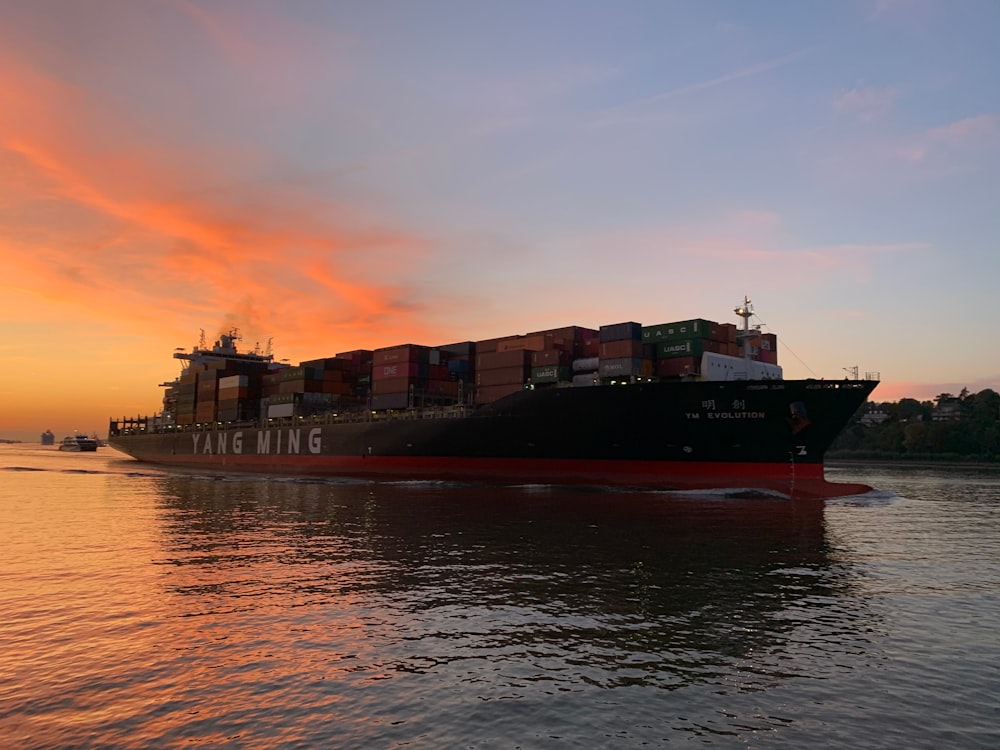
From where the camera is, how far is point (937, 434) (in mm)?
126125

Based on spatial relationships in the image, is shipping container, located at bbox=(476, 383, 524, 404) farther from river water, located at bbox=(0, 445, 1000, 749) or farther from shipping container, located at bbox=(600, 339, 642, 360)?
river water, located at bbox=(0, 445, 1000, 749)

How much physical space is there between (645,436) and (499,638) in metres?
29.1

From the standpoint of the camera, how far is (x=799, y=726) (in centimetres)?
722

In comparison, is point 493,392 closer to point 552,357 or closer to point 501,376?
point 501,376

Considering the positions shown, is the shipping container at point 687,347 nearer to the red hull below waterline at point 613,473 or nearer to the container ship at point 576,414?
the container ship at point 576,414

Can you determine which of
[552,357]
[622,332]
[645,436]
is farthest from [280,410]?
[645,436]

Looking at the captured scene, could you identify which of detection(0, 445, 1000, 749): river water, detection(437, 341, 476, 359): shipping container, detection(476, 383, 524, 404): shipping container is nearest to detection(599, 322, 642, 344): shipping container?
detection(476, 383, 524, 404): shipping container

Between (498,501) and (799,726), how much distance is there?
25.8m

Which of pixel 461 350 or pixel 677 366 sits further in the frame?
pixel 461 350

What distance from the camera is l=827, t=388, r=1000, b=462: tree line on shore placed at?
123312 millimetres

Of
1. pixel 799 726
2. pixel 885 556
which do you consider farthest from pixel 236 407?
pixel 799 726

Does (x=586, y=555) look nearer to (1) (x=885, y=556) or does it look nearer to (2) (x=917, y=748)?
(1) (x=885, y=556)

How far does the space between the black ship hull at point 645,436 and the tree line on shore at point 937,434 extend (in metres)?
84.1

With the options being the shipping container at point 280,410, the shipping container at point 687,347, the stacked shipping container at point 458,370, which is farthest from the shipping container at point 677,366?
the shipping container at point 280,410
